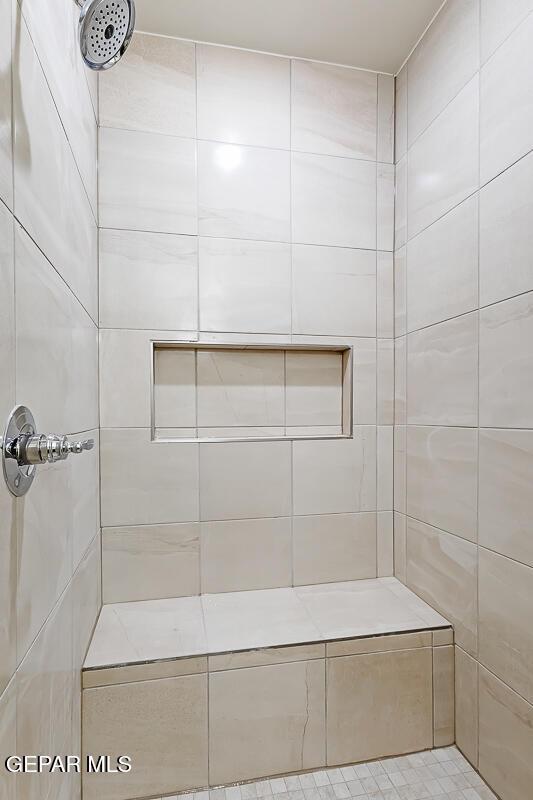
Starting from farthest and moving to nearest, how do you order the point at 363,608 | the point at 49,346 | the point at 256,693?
the point at 363,608 → the point at 256,693 → the point at 49,346

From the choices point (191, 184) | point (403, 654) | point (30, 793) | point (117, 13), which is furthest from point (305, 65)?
point (30, 793)

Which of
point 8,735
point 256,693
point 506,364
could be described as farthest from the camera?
point 256,693

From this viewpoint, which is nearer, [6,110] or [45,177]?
[6,110]

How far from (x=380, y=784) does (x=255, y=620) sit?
55 centimetres

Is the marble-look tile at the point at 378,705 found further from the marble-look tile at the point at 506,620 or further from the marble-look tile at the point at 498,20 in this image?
the marble-look tile at the point at 498,20

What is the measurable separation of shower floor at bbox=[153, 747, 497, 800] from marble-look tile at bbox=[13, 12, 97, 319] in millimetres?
1455

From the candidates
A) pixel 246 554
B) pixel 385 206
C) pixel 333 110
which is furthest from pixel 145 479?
pixel 333 110

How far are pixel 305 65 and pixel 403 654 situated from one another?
208 cm

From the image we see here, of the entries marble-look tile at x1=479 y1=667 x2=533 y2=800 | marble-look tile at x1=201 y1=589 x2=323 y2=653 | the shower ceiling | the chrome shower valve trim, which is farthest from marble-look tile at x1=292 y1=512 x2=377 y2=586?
the shower ceiling

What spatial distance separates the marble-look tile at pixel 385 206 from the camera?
178 centimetres

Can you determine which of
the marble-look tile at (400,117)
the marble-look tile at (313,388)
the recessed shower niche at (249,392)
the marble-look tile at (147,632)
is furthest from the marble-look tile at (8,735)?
the marble-look tile at (400,117)

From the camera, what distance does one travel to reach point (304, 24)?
5.07 feet

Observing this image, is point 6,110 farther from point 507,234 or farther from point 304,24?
point 304,24

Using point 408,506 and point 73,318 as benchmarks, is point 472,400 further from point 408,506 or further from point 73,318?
point 73,318
